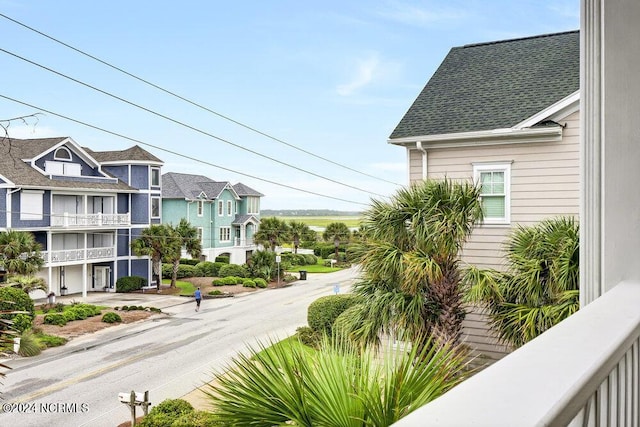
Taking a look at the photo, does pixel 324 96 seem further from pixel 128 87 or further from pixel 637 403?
pixel 637 403

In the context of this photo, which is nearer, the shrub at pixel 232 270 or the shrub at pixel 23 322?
the shrub at pixel 23 322

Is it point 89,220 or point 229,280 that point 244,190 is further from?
point 89,220

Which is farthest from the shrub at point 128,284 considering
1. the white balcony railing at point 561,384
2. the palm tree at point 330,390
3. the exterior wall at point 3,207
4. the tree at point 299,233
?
the white balcony railing at point 561,384

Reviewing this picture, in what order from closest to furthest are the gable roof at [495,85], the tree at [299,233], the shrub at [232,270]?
the gable roof at [495,85] → the shrub at [232,270] → the tree at [299,233]

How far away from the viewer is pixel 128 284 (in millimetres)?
5363

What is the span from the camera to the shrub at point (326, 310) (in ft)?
19.2

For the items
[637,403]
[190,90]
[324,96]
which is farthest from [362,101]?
[637,403]

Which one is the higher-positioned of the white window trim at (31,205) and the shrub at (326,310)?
the white window trim at (31,205)

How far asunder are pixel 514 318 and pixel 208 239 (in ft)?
11.1

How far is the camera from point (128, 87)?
6.03m

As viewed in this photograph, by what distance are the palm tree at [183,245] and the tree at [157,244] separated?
0.03 metres

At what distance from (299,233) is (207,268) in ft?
4.56

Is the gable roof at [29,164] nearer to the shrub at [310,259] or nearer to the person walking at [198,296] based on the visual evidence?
the person walking at [198,296]

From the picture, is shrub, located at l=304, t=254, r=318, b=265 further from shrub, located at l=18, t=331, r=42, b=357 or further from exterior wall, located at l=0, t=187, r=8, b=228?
exterior wall, located at l=0, t=187, r=8, b=228
